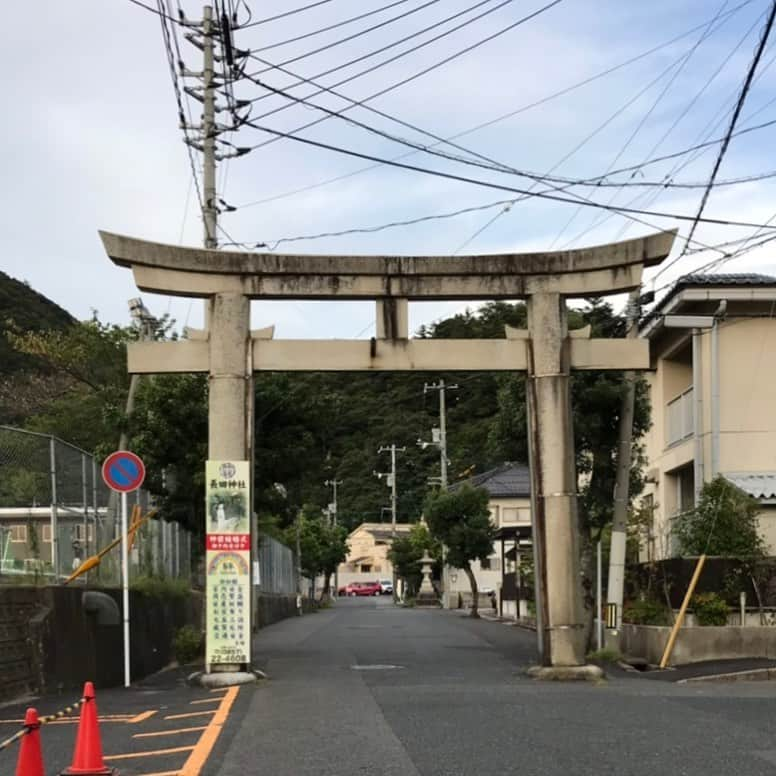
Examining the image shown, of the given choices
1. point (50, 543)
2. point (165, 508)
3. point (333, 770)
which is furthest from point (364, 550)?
point (333, 770)

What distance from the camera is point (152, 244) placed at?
581 inches

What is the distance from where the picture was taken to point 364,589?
4449 inches

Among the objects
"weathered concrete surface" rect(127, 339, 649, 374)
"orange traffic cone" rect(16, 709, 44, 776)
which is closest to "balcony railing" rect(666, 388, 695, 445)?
"weathered concrete surface" rect(127, 339, 649, 374)

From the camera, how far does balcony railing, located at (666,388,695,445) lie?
2323 cm

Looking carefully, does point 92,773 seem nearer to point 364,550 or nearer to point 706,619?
point 706,619

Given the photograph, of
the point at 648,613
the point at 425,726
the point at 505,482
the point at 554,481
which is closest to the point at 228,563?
the point at 554,481

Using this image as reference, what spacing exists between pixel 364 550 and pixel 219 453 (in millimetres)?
109999

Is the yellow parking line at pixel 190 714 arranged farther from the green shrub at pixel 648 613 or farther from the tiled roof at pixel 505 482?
the tiled roof at pixel 505 482

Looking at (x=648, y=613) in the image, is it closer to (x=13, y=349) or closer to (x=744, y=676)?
A: (x=744, y=676)

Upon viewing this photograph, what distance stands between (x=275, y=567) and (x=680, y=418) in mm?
25629

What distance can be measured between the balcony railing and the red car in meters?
89.4

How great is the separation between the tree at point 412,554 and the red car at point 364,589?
3657 centimetres

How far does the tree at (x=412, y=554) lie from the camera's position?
7004 cm

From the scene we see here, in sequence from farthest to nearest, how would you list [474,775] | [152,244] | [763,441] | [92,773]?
[763,441], [152,244], [474,775], [92,773]
